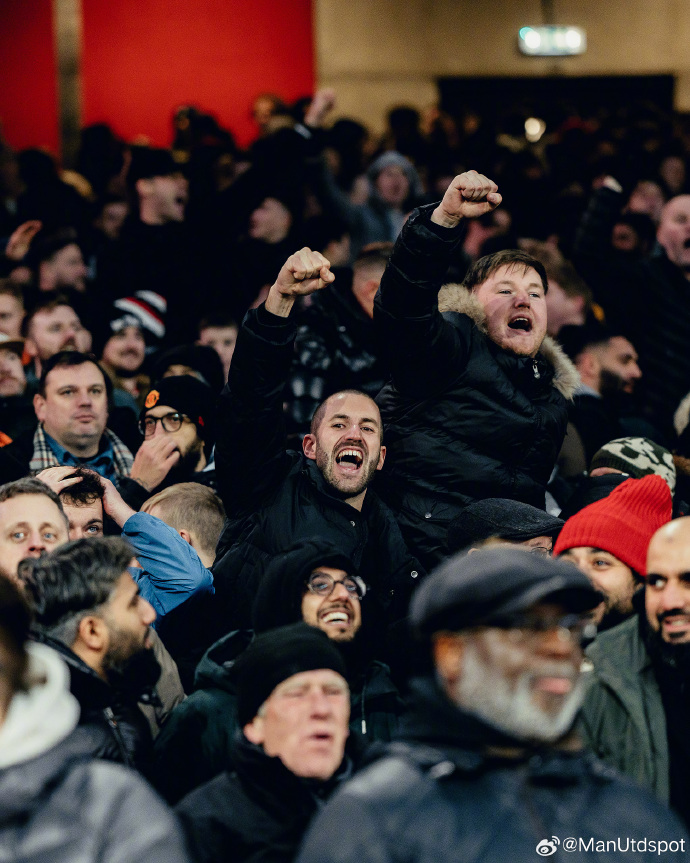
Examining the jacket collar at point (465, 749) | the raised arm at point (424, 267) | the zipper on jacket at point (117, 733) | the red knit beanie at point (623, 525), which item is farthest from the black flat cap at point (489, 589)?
the raised arm at point (424, 267)

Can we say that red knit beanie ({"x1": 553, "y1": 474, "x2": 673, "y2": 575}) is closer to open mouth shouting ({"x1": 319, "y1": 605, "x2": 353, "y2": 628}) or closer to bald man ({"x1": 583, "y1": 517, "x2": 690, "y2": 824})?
bald man ({"x1": 583, "y1": 517, "x2": 690, "y2": 824})

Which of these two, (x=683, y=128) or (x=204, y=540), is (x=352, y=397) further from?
(x=683, y=128)

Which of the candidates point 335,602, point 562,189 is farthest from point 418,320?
point 562,189

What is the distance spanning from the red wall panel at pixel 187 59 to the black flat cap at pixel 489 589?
1078cm

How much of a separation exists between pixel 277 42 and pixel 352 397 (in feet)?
30.4

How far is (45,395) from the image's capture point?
16.7 ft

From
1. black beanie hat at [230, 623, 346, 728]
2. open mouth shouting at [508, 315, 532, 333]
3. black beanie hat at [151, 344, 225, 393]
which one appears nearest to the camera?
black beanie hat at [230, 623, 346, 728]

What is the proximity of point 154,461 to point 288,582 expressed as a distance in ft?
5.54

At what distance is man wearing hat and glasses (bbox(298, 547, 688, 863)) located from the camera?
1965mm

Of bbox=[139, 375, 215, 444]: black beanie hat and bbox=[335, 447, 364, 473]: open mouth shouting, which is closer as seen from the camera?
bbox=[335, 447, 364, 473]: open mouth shouting

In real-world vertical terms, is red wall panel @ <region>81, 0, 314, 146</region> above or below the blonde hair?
above

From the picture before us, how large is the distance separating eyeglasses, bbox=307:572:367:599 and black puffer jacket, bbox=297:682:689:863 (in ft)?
3.95

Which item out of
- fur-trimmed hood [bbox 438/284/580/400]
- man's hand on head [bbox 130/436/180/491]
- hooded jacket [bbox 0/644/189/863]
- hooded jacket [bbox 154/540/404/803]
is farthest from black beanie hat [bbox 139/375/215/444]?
hooded jacket [bbox 0/644/189/863]

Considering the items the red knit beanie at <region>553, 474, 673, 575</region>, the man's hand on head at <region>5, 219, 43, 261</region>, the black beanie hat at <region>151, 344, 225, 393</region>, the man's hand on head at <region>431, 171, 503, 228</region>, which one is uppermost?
the man's hand on head at <region>431, 171, 503, 228</region>
